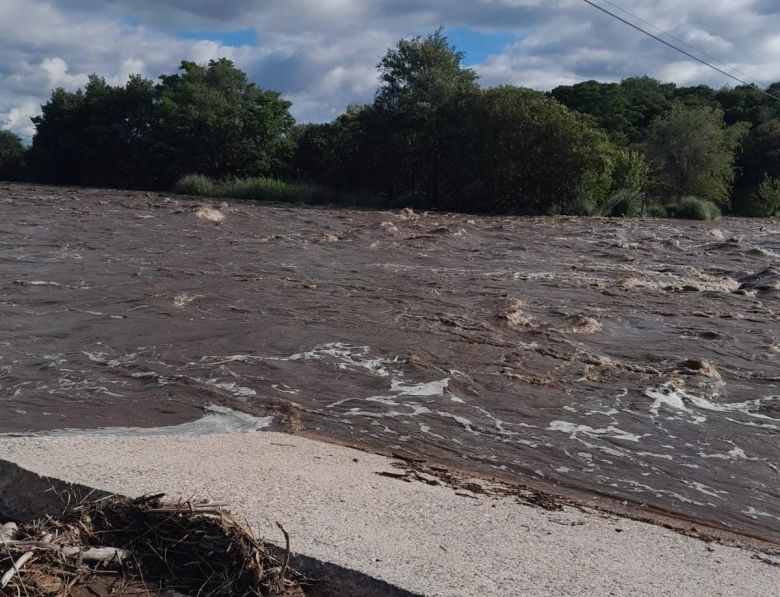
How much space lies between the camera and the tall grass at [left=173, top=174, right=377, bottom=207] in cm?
4169

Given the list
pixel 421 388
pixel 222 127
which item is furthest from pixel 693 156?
pixel 421 388

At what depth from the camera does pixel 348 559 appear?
12.5 ft

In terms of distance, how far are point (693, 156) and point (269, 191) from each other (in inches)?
950

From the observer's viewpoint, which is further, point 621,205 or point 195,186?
point 195,186

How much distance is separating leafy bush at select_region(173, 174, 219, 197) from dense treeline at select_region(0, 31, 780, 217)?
7.5 inches

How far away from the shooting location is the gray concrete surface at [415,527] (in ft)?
12.6

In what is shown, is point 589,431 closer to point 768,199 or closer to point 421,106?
point 421,106

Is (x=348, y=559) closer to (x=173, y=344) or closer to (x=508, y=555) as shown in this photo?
(x=508, y=555)

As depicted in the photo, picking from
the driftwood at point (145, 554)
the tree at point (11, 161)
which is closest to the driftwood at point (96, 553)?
the driftwood at point (145, 554)

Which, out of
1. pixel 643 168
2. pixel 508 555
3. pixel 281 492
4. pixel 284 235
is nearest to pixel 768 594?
pixel 508 555

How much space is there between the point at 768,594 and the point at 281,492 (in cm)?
265

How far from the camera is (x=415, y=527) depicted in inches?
173

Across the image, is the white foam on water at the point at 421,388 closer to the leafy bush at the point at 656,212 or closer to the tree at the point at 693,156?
the leafy bush at the point at 656,212

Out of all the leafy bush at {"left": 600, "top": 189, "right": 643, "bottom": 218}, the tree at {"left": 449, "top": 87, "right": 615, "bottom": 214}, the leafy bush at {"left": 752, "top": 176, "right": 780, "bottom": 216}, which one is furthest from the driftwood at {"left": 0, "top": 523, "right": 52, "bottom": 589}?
the leafy bush at {"left": 752, "top": 176, "right": 780, "bottom": 216}
